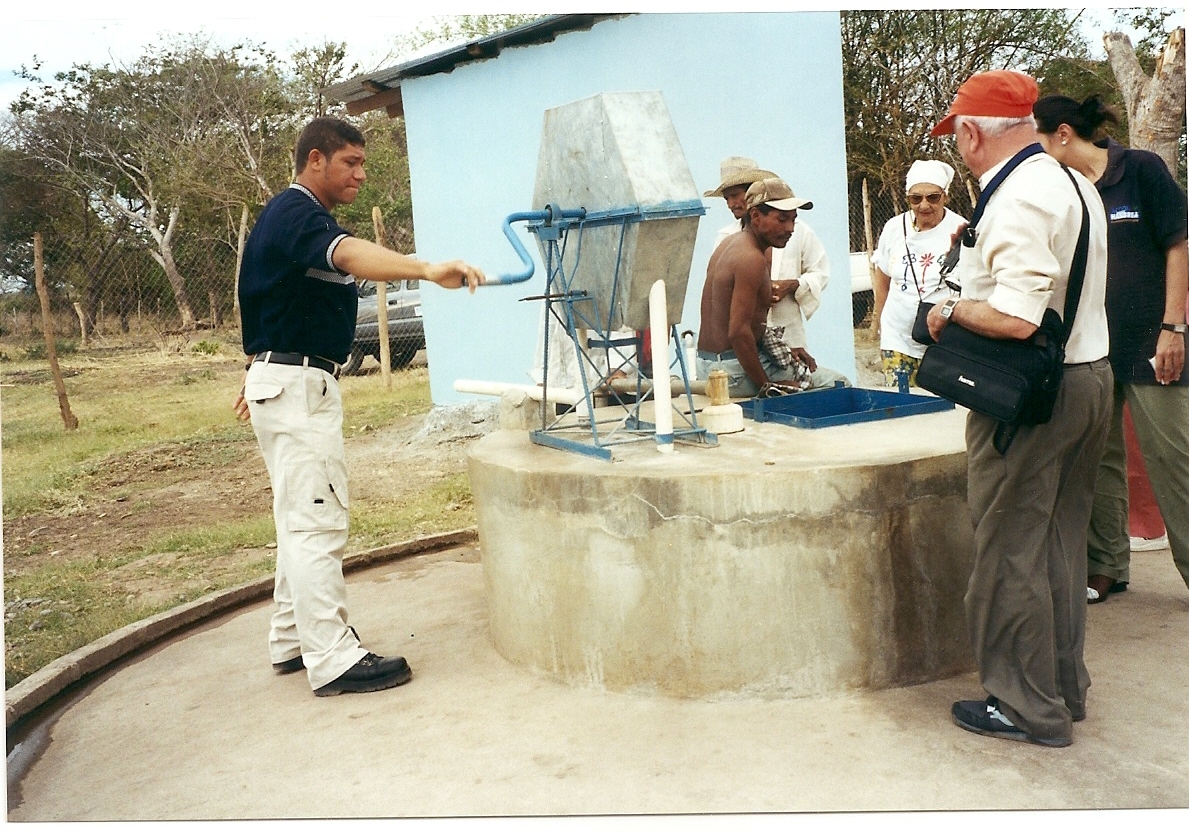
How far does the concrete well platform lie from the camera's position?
10.7ft

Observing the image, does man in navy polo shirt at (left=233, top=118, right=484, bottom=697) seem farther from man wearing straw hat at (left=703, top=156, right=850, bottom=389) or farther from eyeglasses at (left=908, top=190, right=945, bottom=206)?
eyeglasses at (left=908, top=190, right=945, bottom=206)

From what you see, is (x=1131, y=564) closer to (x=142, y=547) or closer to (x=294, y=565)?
(x=294, y=565)

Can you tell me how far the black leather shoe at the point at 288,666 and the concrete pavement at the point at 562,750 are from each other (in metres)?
0.04

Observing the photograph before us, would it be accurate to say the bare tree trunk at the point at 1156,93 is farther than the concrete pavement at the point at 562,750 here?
Yes

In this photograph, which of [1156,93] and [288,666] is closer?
[288,666]

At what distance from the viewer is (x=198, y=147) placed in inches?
414

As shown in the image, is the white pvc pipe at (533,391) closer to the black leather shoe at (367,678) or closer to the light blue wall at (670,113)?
the black leather shoe at (367,678)

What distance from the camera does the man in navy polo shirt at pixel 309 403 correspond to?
365 cm

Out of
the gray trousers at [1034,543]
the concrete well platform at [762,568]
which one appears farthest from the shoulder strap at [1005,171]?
the concrete well platform at [762,568]

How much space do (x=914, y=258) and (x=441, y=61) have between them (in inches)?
167

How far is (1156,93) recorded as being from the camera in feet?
18.2

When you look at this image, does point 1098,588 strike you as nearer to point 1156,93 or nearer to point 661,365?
point 661,365

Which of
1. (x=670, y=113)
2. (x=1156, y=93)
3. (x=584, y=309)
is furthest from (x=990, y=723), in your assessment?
(x=670, y=113)

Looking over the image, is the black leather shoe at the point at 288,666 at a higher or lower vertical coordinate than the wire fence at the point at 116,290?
lower
